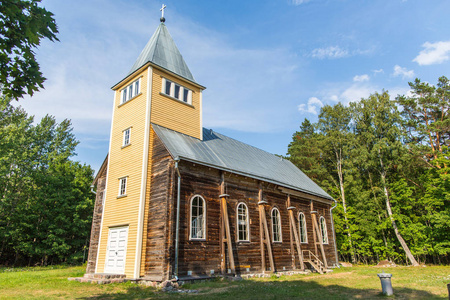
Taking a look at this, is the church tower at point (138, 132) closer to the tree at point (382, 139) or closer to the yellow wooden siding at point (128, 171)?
the yellow wooden siding at point (128, 171)

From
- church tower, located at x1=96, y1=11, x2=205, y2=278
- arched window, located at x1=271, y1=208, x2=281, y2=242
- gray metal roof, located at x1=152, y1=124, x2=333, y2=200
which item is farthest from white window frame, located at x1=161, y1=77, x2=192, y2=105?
arched window, located at x1=271, y1=208, x2=281, y2=242

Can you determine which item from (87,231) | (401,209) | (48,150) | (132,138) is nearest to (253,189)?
(132,138)

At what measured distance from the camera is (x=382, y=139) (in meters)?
28.1

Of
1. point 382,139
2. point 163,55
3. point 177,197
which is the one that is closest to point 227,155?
point 177,197

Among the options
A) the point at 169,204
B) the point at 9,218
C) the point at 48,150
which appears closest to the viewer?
the point at 169,204

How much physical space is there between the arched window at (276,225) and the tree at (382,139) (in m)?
14.0

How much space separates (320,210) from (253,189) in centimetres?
938

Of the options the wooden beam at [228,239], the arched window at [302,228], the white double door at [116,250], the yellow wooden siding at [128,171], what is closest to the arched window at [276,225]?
the arched window at [302,228]

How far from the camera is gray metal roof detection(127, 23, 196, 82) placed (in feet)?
57.4

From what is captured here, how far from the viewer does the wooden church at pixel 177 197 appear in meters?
13.3

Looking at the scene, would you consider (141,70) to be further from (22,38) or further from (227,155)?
(22,38)

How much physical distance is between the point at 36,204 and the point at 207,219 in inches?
880

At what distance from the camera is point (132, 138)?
16.0 m

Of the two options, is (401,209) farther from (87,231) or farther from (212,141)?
(87,231)
